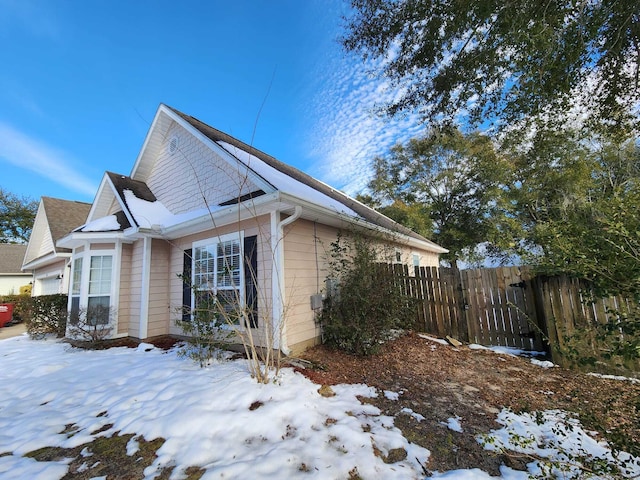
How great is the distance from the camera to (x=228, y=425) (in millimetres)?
2934

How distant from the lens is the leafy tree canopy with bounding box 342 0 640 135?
4039mm

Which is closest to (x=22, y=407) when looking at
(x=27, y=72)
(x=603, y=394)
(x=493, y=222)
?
(x=603, y=394)

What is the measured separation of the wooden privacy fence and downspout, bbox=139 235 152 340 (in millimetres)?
6455

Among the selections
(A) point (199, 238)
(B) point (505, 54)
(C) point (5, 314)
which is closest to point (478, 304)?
(B) point (505, 54)

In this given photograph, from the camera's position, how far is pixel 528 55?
414 centimetres

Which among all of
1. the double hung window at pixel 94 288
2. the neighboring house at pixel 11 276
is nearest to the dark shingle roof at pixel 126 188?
the double hung window at pixel 94 288

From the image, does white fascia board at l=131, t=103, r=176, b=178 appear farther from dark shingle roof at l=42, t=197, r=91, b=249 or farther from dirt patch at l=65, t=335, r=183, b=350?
dark shingle roof at l=42, t=197, r=91, b=249

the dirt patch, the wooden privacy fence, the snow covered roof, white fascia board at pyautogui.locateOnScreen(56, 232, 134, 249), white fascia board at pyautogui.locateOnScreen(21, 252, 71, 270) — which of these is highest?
the snow covered roof

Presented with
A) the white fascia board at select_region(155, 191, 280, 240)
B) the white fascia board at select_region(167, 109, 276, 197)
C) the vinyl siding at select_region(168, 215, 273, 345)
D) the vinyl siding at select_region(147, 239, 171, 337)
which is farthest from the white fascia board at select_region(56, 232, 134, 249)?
the white fascia board at select_region(167, 109, 276, 197)

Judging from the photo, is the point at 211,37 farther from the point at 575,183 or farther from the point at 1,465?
the point at 575,183

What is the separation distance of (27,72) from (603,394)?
54.3 ft

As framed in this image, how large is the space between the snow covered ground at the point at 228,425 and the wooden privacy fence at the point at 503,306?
2.41 m

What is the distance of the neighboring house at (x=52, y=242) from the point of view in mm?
11965

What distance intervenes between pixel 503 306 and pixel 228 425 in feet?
19.0
